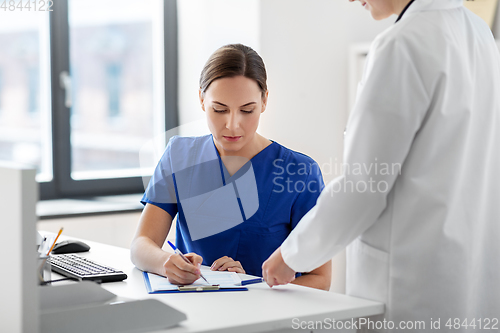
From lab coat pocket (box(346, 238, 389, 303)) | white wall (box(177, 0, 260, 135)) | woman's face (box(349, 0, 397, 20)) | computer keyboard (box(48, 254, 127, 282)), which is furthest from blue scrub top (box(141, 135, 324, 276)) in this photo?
white wall (box(177, 0, 260, 135))

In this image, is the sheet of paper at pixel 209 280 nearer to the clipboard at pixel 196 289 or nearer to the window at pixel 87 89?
the clipboard at pixel 196 289

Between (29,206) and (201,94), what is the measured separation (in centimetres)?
80

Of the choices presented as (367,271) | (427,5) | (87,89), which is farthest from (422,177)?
(87,89)

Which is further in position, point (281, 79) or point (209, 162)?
point (281, 79)

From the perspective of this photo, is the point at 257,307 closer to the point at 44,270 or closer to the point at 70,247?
the point at 44,270

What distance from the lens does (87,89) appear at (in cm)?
293

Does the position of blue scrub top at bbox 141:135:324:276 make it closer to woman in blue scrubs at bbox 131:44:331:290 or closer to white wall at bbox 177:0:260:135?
woman in blue scrubs at bbox 131:44:331:290

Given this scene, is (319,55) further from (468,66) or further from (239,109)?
(468,66)

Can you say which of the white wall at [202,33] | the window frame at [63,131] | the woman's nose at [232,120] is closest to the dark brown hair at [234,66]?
the woman's nose at [232,120]

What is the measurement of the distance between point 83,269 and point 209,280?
0.35 meters

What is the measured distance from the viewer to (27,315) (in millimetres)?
887

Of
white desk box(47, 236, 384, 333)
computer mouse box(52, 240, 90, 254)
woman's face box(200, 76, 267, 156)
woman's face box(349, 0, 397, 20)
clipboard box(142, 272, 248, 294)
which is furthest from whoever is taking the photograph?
computer mouse box(52, 240, 90, 254)

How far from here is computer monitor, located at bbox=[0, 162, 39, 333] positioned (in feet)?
2.87

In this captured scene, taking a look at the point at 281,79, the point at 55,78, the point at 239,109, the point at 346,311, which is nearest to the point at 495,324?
the point at 346,311
